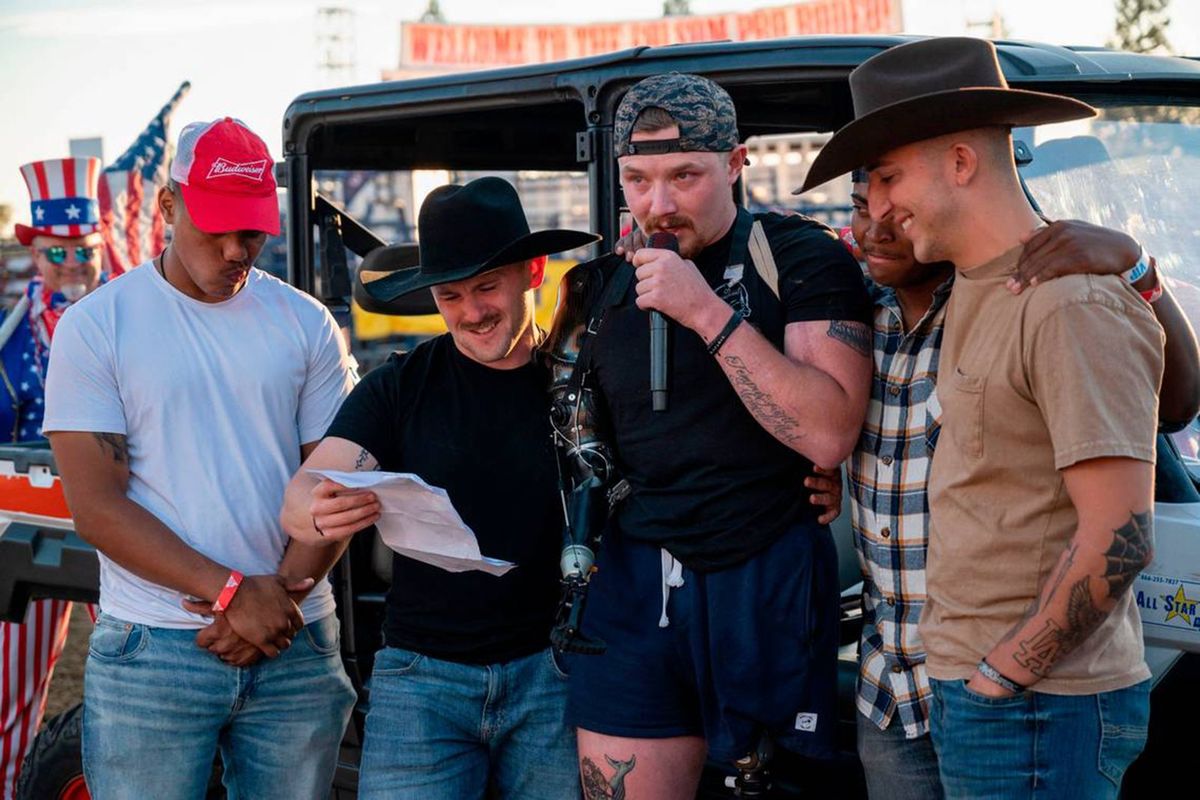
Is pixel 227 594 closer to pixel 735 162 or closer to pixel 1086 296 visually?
pixel 735 162

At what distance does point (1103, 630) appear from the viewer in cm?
217

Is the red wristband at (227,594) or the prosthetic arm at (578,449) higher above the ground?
the prosthetic arm at (578,449)

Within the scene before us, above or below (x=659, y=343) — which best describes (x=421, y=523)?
below

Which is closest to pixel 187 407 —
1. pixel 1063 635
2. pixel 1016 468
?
pixel 1016 468

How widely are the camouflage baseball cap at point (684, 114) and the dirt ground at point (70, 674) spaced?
4.73 meters

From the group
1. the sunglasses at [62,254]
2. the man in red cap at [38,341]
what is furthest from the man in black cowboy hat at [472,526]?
the sunglasses at [62,254]

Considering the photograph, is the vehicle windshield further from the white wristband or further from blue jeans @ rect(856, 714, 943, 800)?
blue jeans @ rect(856, 714, 943, 800)

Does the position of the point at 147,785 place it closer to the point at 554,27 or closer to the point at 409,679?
the point at 409,679

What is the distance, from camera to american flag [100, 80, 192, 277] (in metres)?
8.44

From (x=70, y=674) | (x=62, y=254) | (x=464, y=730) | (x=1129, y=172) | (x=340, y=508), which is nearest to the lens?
(x=340, y=508)

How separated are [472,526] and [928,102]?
1.31 meters

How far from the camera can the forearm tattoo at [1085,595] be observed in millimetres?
2029

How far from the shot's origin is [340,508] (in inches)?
108

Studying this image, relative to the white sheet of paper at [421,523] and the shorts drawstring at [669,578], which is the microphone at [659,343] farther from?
the white sheet of paper at [421,523]
